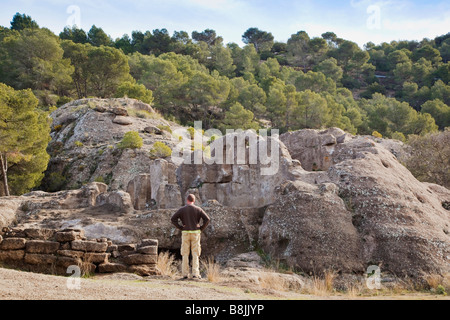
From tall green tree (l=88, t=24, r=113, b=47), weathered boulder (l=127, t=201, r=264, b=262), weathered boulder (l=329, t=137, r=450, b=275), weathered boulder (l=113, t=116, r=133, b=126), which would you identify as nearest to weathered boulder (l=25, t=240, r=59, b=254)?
weathered boulder (l=127, t=201, r=264, b=262)

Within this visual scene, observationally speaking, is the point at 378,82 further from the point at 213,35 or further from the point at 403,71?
the point at 213,35

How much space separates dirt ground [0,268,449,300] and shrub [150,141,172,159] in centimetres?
2027

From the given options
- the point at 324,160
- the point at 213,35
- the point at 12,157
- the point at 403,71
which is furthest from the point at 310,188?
the point at 213,35

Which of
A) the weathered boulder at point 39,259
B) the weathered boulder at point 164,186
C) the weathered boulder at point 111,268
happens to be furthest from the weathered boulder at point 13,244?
the weathered boulder at point 164,186

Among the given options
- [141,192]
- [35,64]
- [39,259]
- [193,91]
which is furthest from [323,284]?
[35,64]

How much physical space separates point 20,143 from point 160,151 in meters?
8.73

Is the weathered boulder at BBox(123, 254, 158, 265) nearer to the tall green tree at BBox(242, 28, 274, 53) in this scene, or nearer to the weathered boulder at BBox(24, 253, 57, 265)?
the weathered boulder at BBox(24, 253, 57, 265)

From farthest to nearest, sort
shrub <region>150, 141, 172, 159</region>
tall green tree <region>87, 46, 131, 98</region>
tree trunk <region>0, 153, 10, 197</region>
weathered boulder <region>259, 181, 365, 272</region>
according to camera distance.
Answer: tall green tree <region>87, 46, 131, 98</region> → shrub <region>150, 141, 172, 159</region> → tree trunk <region>0, 153, 10, 197</region> → weathered boulder <region>259, 181, 365, 272</region>

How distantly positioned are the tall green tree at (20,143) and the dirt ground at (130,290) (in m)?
18.5

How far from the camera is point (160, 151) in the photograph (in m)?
30.7

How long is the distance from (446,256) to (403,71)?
82.8 meters

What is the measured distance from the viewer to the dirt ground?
25.8 feet

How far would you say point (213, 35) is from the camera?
369 ft

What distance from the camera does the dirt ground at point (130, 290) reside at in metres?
7.86
